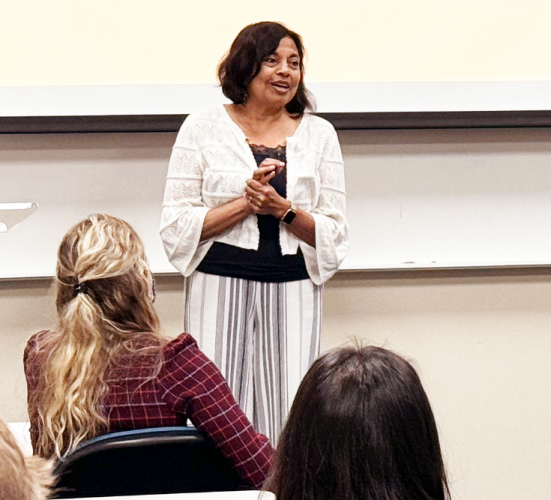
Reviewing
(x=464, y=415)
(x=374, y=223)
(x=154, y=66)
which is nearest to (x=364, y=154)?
(x=374, y=223)

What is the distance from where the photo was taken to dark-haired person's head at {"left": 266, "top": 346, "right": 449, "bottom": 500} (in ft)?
3.56

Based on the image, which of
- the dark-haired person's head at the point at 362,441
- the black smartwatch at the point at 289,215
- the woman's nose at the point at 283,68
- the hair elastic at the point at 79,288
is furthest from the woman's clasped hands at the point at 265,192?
the dark-haired person's head at the point at 362,441

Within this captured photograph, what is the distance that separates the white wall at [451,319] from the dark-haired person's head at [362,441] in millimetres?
1868

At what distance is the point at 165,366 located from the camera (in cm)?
155

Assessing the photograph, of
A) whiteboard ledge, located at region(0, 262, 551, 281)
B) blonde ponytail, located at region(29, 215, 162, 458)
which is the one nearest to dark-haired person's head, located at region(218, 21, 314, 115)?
whiteboard ledge, located at region(0, 262, 551, 281)

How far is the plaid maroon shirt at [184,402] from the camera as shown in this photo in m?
1.53

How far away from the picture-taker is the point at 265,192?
91.5 inches

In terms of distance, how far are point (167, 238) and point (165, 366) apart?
97cm

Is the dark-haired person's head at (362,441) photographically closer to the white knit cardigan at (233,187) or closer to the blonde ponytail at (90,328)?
the blonde ponytail at (90,328)

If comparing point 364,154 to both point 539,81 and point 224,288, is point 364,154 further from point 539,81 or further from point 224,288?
point 224,288

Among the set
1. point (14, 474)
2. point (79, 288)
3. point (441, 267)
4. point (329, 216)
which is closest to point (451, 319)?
point (441, 267)

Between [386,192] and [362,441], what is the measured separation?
1978mm

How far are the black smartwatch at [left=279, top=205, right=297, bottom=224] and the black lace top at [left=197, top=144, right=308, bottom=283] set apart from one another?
6cm

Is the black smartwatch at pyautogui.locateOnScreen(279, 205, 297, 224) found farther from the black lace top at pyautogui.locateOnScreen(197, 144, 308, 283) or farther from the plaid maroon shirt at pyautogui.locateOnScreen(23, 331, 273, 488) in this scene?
the plaid maroon shirt at pyautogui.locateOnScreen(23, 331, 273, 488)
